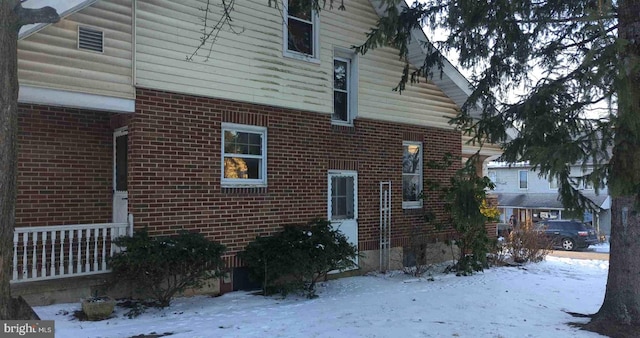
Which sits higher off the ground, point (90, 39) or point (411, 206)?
point (90, 39)

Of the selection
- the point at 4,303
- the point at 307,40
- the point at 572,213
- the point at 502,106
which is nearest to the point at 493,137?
the point at 502,106

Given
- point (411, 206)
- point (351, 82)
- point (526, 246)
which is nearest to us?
point (351, 82)

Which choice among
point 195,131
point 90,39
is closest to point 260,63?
point 195,131

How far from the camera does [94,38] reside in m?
7.13

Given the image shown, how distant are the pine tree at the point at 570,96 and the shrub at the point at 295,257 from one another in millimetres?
3073

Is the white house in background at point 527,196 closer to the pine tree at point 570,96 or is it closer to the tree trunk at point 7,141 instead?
the pine tree at point 570,96

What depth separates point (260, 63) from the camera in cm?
896

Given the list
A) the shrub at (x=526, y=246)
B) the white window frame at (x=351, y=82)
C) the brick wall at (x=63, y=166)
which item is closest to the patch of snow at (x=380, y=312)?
the brick wall at (x=63, y=166)

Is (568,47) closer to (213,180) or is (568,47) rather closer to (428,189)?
(428,189)

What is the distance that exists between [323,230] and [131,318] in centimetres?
357

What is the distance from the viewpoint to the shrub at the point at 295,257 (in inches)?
317

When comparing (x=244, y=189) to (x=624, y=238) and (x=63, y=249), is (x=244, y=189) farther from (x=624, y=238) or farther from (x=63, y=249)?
(x=624, y=238)

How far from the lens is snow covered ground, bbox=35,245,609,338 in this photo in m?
6.09

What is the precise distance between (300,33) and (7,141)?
22.5ft
